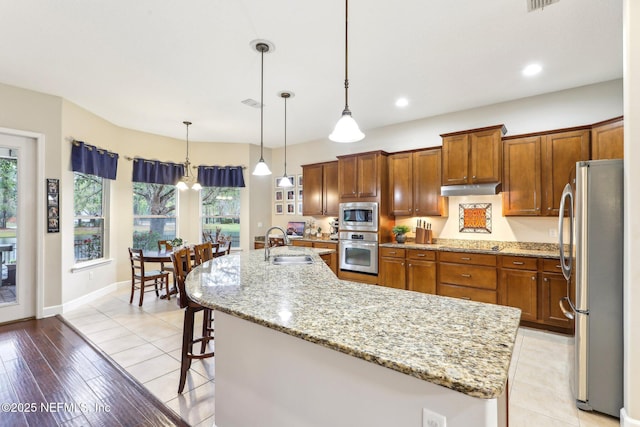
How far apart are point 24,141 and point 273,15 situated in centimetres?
364

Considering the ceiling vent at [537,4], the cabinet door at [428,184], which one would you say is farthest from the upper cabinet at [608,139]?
the cabinet door at [428,184]

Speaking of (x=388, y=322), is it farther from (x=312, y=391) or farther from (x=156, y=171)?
(x=156, y=171)

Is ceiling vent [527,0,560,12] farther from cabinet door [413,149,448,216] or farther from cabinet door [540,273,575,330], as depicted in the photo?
cabinet door [540,273,575,330]

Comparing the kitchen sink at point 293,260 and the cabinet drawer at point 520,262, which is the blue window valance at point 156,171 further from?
the cabinet drawer at point 520,262

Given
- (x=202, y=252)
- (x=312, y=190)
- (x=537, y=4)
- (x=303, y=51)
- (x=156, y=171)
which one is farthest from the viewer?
(x=312, y=190)

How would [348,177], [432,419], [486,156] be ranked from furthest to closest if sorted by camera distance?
[348,177]
[486,156]
[432,419]

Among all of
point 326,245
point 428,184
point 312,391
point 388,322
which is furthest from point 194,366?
point 428,184

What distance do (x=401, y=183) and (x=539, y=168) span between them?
5.72 ft

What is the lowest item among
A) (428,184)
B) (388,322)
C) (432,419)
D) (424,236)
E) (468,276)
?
(468,276)

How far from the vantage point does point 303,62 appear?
3002 millimetres

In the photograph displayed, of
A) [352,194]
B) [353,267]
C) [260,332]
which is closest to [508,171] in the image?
[352,194]

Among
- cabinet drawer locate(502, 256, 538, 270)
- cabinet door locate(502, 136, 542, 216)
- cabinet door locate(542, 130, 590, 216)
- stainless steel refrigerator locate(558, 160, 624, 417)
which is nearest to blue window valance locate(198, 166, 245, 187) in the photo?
cabinet door locate(502, 136, 542, 216)

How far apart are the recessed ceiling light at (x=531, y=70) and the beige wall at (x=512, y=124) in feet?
2.51

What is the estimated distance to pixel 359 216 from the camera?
4781mm
